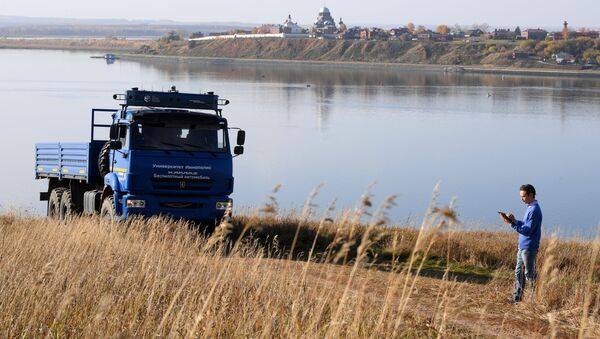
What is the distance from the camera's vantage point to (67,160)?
777 inches

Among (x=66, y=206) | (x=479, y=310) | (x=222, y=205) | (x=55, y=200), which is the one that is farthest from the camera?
(x=55, y=200)

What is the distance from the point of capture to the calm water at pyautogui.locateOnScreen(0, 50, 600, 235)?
35.8m

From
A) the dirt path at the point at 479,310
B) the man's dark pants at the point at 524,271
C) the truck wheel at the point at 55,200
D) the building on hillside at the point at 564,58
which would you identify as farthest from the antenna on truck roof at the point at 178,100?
the building on hillside at the point at 564,58

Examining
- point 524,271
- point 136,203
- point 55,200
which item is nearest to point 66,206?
point 55,200

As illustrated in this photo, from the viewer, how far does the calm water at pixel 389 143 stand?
117 feet

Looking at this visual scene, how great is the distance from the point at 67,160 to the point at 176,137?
3.80 meters

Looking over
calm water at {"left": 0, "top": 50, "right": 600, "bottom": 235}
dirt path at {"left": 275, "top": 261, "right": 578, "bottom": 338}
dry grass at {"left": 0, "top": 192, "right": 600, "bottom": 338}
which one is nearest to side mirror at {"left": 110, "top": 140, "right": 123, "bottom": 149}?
dry grass at {"left": 0, "top": 192, "right": 600, "bottom": 338}

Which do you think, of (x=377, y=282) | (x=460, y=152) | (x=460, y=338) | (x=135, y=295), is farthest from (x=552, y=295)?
(x=460, y=152)

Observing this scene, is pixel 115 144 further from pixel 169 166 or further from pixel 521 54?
pixel 521 54

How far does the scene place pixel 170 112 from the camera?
16781 mm

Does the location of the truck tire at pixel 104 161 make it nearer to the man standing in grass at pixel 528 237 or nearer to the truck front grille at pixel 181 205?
the truck front grille at pixel 181 205

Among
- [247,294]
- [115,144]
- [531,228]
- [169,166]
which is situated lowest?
[247,294]

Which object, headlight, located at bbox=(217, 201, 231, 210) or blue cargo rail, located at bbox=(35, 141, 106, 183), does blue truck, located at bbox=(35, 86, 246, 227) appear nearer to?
headlight, located at bbox=(217, 201, 231, 210)

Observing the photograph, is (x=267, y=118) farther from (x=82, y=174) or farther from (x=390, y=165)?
(x=82, y=174)
